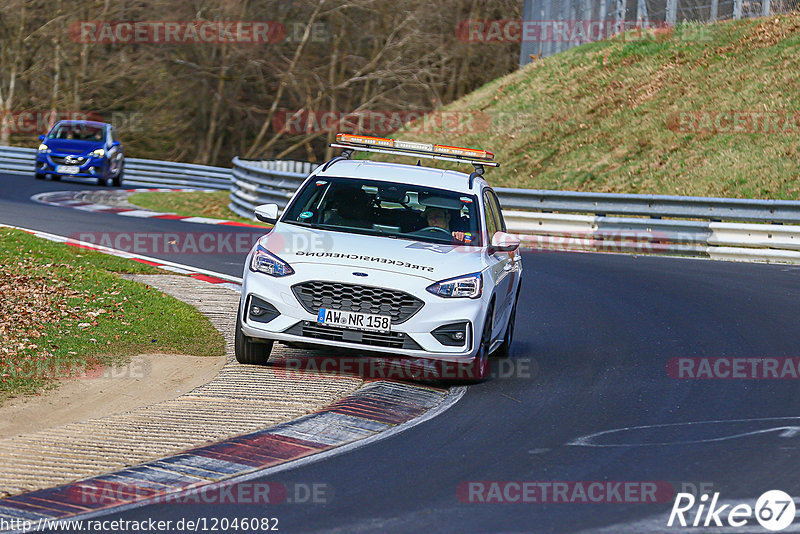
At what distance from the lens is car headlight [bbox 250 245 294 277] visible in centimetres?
921

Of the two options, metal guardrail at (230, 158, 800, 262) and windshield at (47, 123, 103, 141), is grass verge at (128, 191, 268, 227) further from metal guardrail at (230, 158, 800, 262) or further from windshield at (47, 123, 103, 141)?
metal guardrail at (230, 158, 800, 262)

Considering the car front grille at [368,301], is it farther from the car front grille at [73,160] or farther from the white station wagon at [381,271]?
the car front grille at [73,160]

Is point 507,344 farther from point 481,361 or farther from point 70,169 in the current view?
point 70,169

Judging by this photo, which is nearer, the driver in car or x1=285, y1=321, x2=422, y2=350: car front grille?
x1=285, y1=321, x2=422, y2=350: car front grille

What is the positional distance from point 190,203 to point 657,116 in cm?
1194

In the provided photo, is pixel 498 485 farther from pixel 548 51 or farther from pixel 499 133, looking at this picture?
pixel 548 51

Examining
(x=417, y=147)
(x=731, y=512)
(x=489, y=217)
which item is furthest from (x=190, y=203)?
(x=731, y=512)

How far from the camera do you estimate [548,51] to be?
39938 millimetres

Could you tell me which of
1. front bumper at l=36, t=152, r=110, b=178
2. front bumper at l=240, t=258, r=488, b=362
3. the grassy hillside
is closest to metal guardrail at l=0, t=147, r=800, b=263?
the grassy hillside

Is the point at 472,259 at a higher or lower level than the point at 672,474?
higher

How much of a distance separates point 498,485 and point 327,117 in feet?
142

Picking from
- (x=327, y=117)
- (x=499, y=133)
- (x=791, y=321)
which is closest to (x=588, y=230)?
(x=791, y=321)

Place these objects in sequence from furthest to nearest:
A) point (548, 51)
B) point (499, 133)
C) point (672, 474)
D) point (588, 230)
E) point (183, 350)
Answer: point (548, 51) → point (499, 133) → point (588, 230) → point (183, 350) → point (672, 474)

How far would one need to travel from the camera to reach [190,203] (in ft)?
94.6
